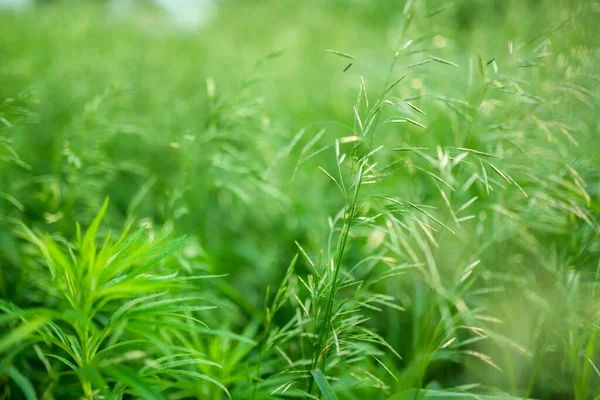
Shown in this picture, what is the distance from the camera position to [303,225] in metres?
1.83

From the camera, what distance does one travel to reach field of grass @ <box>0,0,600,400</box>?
85cm

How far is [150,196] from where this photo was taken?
202 cm

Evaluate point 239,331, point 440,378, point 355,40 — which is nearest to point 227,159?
point 239,331

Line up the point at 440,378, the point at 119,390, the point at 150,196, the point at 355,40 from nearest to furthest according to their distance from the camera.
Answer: the point at 119,390 → the point at 440,378 → the point at 150,196 → the point at 355,40

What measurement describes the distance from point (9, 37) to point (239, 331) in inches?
108

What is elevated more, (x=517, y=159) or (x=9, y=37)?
(x=9, y=37)

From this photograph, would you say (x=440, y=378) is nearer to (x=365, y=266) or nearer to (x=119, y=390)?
(x=365, y=266)

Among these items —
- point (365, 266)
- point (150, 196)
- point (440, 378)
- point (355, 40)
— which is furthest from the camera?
point (355, 40)

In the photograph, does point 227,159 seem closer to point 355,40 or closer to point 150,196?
point 150,196

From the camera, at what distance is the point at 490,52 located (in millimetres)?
2668

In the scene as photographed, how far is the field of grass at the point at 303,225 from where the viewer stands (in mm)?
853

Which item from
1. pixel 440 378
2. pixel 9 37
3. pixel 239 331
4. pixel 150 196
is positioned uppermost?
pixel 9 37

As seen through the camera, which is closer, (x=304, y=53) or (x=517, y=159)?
(x=517, y=159)

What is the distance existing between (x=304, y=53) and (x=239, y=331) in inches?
117
